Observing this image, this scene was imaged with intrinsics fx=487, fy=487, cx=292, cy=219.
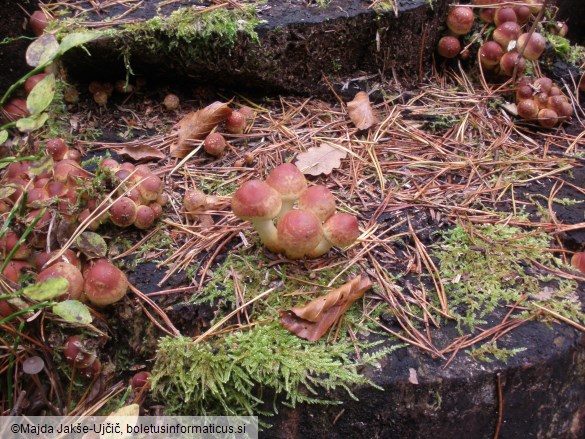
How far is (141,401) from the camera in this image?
7.06 ft

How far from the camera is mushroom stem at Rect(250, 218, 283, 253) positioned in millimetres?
2146

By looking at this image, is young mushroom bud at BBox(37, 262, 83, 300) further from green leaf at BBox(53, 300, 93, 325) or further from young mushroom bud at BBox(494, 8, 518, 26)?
young mushroom bud at BBox(494, 8, 518, 26)

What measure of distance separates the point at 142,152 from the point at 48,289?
52.4 inches

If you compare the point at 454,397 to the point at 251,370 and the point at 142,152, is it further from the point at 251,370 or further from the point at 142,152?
the point at 142,152

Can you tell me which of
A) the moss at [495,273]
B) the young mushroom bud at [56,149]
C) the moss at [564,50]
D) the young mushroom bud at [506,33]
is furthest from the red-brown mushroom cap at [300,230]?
the moss at [564,50]

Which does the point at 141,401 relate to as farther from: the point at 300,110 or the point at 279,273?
the point at 300,110

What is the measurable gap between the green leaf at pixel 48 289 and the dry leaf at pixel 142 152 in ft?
4.13

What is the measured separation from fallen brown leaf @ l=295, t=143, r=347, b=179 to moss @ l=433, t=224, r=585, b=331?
0.77 m

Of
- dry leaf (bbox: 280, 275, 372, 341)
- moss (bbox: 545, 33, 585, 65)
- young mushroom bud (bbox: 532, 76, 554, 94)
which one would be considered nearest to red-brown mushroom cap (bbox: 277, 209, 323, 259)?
dry leaf (bbox: 280, 275, 372, 341)

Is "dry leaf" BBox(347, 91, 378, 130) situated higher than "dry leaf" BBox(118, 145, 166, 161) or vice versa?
"dry leaf" BBox(118, 145, 166, 161)

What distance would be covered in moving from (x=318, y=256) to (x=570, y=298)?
116 centimetres

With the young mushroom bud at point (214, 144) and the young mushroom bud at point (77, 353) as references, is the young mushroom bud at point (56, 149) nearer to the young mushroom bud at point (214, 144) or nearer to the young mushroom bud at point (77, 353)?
the young mushroom bud at point (214, 144)

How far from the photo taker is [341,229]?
2043 millimetres

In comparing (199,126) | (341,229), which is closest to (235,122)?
(199,126)
